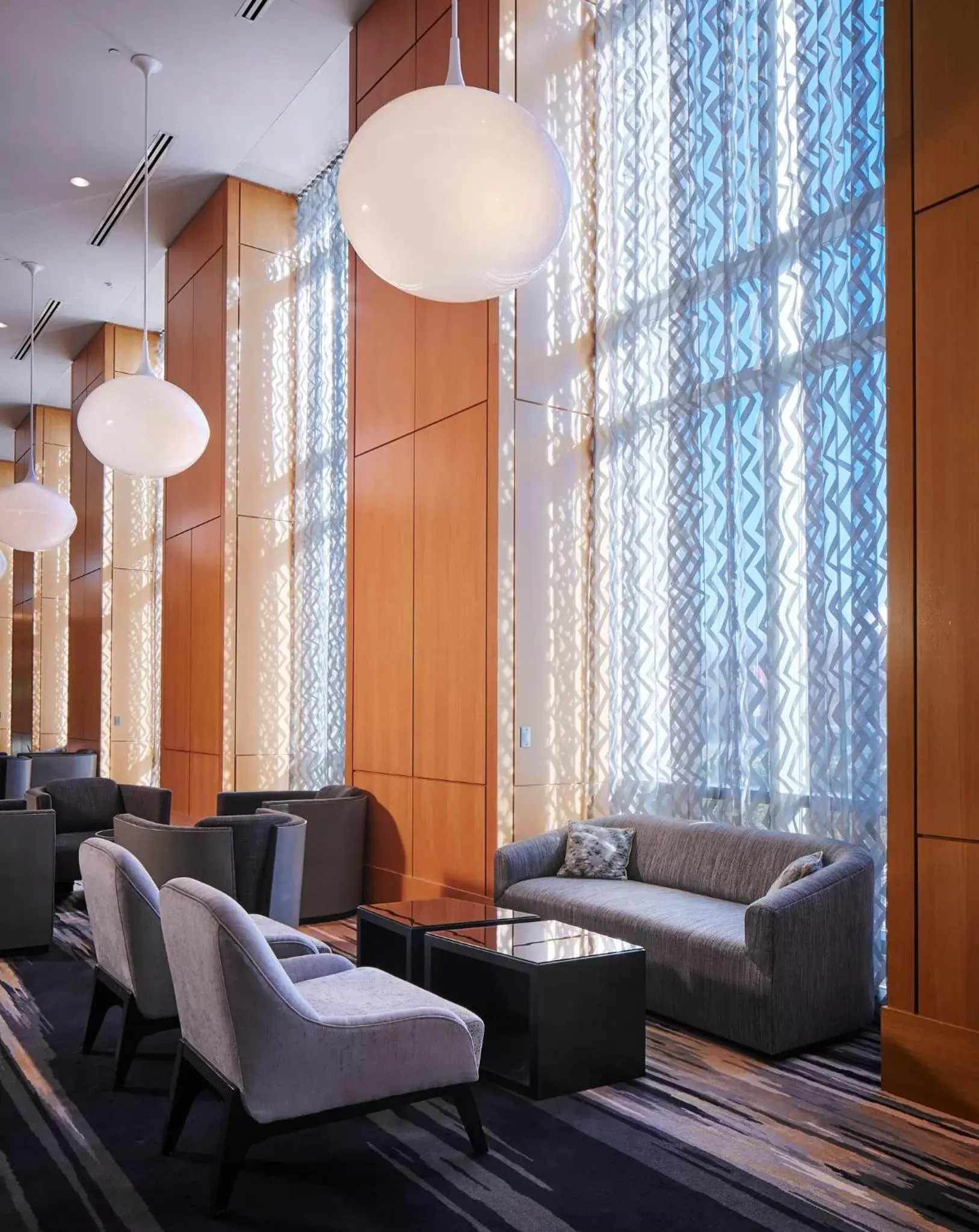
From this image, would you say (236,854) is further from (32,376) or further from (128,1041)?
(32,376)

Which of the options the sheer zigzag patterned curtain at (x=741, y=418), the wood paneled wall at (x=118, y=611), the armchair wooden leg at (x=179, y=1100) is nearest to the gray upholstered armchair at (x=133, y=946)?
the armchair wooden leg at (x=179, y=1100)

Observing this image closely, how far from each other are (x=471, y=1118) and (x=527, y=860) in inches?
90.2

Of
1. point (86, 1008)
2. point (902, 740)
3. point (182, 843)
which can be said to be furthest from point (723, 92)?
point (86, 1008)

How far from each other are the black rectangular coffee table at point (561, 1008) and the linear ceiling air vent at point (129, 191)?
693 centimetres

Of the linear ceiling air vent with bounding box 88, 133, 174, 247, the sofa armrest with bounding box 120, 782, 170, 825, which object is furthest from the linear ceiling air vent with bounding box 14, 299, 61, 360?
the sofa armrest with bounding box 120, 782, 170, 825

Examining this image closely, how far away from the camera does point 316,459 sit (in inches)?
340

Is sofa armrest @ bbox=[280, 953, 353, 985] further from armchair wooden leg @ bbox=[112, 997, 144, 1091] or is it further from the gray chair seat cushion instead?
armchair wooden leg @ bbox=[112, 997, 144, 1091]

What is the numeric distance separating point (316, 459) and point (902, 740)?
6028 mm

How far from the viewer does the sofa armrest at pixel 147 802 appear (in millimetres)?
6883

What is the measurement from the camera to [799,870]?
417 centimetres

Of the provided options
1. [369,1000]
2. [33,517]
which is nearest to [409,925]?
[369,1000]

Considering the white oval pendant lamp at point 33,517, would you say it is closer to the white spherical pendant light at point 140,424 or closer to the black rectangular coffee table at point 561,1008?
the white spherical pendant light at point 140,424

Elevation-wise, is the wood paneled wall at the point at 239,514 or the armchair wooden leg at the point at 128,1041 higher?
the wood paneled wall at the point at 239,514

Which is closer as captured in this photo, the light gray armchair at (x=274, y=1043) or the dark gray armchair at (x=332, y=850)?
the light gray armchair at (x=274, y=1043)
